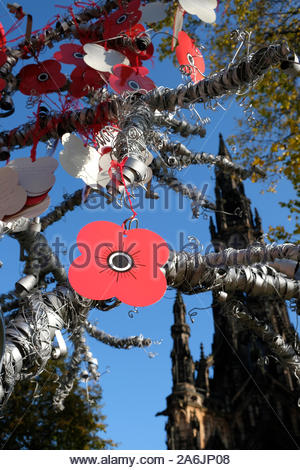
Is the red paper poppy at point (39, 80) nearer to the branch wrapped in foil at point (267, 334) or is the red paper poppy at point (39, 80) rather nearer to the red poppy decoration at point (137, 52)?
the red poppy decoration at point (137, 52)

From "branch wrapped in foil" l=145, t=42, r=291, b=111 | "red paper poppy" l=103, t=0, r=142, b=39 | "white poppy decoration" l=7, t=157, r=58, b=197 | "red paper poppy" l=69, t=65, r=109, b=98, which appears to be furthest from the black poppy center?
"white poppy decoration" l=7, t=157, r=58, b=197

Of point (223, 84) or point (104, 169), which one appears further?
point (104, 169)

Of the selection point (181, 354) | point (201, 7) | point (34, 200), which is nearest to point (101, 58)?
point (201, 7)

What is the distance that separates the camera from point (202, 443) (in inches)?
893

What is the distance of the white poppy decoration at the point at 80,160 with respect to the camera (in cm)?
252

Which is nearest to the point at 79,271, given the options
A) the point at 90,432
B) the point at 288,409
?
the point at 90,432

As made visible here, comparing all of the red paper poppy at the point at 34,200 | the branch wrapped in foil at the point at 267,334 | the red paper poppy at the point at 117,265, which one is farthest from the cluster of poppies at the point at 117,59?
the branch wrapped in foil at the point at 267,334

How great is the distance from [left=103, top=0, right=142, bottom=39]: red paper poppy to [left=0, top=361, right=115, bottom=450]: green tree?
11.2 metres

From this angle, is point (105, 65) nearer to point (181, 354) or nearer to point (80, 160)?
point (80, 160)

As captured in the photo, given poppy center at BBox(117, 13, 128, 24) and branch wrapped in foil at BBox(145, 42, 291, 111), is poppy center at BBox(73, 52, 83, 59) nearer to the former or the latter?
poppy center at BBox(117, 13, 128, 24)

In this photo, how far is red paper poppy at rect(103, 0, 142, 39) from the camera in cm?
276

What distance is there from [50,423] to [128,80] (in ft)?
45.0

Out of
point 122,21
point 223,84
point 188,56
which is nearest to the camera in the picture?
point 223,84

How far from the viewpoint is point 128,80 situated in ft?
8.42
